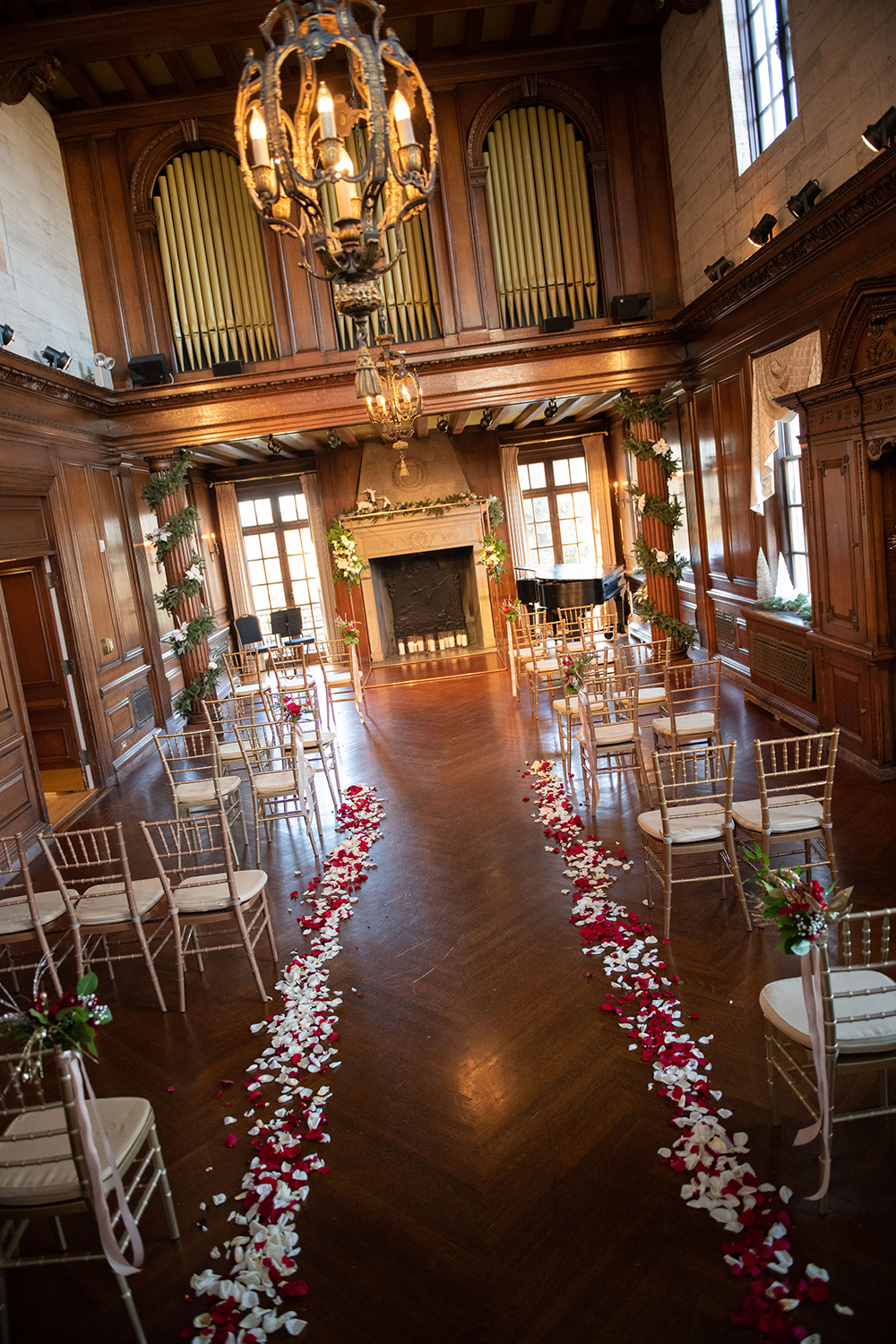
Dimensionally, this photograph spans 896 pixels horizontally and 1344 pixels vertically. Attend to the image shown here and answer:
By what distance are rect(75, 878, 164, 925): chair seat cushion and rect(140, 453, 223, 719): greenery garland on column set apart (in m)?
6.23

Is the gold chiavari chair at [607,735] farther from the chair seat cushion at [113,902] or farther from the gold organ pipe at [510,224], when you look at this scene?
the gold organ pipe at [510,224]

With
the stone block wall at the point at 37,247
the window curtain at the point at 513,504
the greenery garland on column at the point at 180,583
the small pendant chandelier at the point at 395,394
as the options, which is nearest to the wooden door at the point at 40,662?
the greenery garland on column at the point at 180,583

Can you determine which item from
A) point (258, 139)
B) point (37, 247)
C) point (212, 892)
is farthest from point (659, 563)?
point (258, 139)

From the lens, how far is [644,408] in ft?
33.8

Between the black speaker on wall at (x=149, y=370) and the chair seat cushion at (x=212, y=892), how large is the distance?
729 centimetres

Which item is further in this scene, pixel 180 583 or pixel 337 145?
pixel 180 583

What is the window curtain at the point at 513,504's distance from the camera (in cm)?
1466

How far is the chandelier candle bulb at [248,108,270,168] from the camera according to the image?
3301 millimetres

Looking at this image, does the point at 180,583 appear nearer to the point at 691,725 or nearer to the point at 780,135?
the point at 691,725

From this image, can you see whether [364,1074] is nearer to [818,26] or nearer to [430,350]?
[818,26]

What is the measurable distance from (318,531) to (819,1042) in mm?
13236

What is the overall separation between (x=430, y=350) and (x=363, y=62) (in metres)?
6.88

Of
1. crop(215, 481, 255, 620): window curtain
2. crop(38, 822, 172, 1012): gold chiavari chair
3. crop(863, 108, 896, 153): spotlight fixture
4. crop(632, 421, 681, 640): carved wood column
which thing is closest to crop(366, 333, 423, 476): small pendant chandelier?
crop(863, 108, 896, 153): spotlight fixture

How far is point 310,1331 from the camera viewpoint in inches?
97.5
